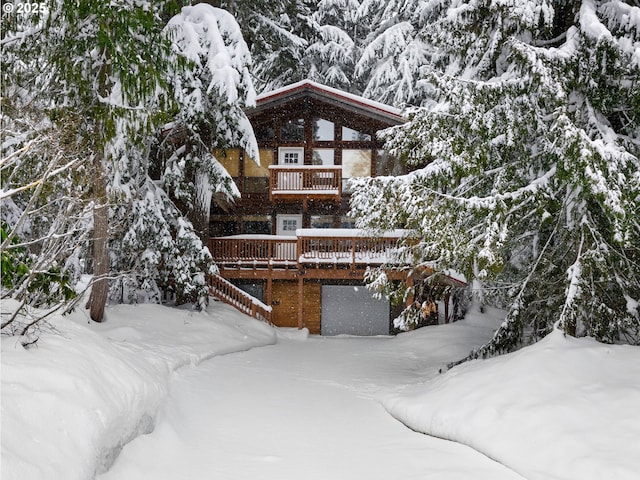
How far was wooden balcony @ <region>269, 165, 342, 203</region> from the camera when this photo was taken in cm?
2045

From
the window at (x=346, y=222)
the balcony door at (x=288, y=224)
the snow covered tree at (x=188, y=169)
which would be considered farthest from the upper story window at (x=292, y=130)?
the snow covered tree at (x=188, y=169)

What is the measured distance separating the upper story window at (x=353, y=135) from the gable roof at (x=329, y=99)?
1.42 metres

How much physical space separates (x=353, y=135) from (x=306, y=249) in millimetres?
5995

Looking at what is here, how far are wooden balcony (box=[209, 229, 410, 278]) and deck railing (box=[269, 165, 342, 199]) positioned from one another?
1.93m

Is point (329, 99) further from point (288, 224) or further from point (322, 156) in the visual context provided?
point (288, 224)

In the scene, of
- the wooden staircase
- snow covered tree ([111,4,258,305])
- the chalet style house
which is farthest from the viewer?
the chalet style house

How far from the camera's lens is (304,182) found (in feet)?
67.4

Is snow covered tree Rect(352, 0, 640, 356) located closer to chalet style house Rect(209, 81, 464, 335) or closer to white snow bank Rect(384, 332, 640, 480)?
white snow bank Rect(384, 332, 640, 480)

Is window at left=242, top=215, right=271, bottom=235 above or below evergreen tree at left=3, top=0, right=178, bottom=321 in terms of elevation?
below

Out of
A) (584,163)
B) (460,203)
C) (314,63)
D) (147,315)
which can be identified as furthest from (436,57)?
(314,63)

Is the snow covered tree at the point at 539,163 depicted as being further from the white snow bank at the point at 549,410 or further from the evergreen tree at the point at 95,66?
the evergreen tree at the point at 95,66

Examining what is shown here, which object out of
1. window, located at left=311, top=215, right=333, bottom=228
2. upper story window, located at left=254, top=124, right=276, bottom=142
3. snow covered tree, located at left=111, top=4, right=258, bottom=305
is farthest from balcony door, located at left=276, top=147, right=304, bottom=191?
snow covered tree, located at left=111, top=4, right=258, bottom=305

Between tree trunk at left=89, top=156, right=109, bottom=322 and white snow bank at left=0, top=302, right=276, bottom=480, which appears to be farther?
tree trunk at left=89, top=156, right=109, bottom=322

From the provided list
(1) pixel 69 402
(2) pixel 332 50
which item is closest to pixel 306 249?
(2) pixel 332 50
